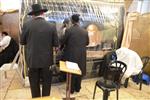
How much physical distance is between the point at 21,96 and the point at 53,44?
140 centimetres

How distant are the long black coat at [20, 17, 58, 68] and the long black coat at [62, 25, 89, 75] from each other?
2.13 ft

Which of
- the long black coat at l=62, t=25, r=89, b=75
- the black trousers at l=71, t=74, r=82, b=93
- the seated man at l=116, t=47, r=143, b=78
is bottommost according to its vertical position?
the black trousers at l=71, t=74, r=82, b=93

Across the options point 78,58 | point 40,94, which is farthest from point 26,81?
point 78,58

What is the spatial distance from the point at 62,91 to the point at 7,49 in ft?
6.36

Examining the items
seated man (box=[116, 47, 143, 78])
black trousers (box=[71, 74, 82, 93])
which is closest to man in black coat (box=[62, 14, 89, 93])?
black trousers (box=[71, 74, 82, 93])

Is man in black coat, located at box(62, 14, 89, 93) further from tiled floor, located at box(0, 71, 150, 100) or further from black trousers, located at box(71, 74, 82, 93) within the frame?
tiled floor, located at box(0, 71, 150, 100)

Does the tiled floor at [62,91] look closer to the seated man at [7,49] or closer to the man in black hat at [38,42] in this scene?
the seated man at [7,49]

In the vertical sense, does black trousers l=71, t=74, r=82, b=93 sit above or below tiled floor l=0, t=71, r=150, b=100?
above

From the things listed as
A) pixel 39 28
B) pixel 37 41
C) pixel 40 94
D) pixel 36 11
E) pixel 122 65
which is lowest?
pixel 40 94

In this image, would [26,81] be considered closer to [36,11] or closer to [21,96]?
[21,96]

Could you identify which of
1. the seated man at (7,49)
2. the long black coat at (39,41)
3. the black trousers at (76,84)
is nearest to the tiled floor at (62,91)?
the black trousers at (76,84)

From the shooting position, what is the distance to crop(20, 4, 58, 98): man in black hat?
310cm

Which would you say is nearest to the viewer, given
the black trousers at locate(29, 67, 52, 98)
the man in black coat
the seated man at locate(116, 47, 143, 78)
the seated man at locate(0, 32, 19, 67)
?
the black trousers at locate(29, 67, 52, 98)

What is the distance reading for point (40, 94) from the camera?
351 centimetres
